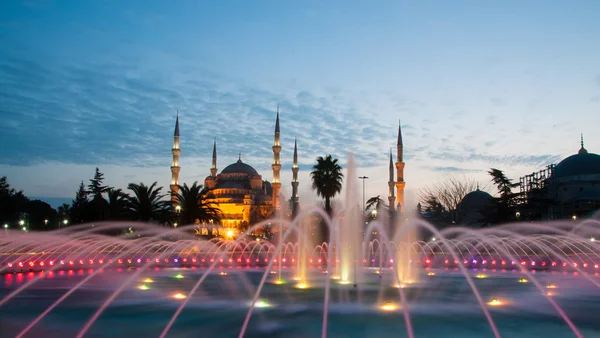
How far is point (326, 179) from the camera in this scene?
1773 inches

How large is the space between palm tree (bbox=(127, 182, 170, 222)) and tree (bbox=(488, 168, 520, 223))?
1116 inches

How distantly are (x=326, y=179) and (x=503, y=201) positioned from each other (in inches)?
619

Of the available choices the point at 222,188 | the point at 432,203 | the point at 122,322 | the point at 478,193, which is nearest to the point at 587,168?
the point at 478,193

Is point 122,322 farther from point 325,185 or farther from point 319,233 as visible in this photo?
point 319,233

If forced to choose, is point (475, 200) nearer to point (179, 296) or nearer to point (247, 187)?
point (247, 187)

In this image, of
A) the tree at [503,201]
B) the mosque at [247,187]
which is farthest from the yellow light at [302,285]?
the mosque at [247,187]

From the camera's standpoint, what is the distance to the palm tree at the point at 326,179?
45.0 metres

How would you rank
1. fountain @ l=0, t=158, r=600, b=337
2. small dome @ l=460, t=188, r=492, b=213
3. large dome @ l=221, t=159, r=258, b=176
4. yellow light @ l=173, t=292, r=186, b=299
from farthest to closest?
large dome @ l=221, t=159, r=258, b=176
small dome @ l=460, t=188, r=492, b=213
yellow light @ l=173, t=292, r=186, b=299
fountain @ l=0, t=158, r=600, b=337

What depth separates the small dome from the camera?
6109 cm

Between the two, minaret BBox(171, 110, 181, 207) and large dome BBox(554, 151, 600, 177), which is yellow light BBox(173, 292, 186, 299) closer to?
minaret BBox(171, 110, 181, 207)

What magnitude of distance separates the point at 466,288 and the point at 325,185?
2884 cm

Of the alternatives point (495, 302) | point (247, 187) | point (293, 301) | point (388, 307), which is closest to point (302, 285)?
point (293, 301)

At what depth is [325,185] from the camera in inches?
1772

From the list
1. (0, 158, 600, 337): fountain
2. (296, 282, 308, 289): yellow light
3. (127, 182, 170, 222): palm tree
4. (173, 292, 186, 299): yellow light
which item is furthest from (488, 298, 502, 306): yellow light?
(127, 182, 170, 222): palm tree
